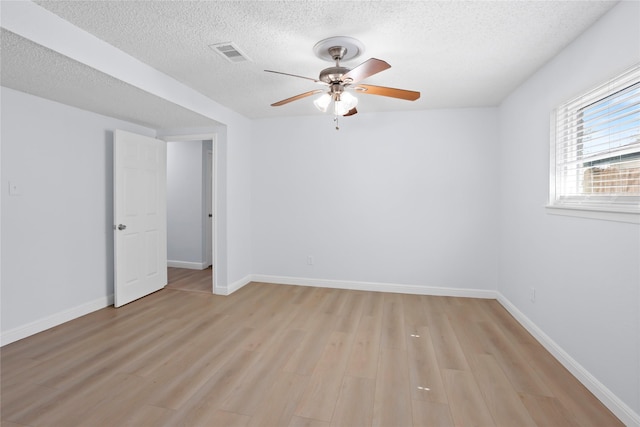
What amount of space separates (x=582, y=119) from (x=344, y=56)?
1.86 m

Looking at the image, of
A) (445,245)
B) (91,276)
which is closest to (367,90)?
(445,245)

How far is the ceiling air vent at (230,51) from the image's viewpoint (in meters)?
2.32

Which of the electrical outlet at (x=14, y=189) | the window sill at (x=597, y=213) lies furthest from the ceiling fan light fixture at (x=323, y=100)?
the electrical outlet at (x=14, y=189)

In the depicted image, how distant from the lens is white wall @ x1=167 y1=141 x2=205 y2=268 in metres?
5.52

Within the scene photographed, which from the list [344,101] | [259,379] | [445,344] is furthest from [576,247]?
[259,379]

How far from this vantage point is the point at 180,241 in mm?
5629

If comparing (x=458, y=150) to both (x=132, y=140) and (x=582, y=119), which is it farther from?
(x=132, y=140)

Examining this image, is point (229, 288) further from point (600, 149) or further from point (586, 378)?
point (600, 149)

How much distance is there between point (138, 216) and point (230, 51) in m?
2.49

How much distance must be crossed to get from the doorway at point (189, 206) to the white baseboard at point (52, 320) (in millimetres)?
1909

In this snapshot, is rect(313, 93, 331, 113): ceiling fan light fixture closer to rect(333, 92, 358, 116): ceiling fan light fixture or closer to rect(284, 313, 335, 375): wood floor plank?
rect(333, 92, 358, 116): ceiling fan light fixture

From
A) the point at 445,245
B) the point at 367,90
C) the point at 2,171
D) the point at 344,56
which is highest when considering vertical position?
the point at 344,56

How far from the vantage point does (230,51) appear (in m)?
2.42

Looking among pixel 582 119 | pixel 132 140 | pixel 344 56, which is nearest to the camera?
pixel 582 119
